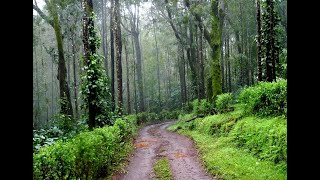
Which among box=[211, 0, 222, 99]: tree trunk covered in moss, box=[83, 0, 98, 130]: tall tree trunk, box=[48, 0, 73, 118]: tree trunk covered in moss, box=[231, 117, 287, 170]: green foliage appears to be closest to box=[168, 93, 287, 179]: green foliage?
box=[231, 117, 287, 170]: green foliage

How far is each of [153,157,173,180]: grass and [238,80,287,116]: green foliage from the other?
4.28 m

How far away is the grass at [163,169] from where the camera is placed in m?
8.89

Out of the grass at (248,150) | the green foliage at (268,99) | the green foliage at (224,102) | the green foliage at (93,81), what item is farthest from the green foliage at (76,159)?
the green foliage at (224,102)

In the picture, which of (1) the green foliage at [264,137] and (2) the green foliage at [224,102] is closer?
(1) the green foliage at [264,137]

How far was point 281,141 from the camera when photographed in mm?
8258

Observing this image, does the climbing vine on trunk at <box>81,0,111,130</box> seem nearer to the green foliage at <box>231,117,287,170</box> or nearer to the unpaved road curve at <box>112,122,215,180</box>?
the unpaved road curve at <box>112,122,215,180</box>

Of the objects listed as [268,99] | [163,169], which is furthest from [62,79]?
[268,99]

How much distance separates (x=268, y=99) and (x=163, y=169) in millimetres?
5027

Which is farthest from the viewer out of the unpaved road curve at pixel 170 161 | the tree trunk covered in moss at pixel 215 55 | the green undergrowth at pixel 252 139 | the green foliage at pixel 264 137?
the tree trunk covered in moss at pixel 215 55

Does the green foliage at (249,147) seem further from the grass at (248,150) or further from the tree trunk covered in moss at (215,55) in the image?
the tree trunk covered in moss at (215,55)

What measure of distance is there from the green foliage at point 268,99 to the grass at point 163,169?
4.28 m

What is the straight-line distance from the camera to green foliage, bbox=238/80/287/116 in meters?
10.8

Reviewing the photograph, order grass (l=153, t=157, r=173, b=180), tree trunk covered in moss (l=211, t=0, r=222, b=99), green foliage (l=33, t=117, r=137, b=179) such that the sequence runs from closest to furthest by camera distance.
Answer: green foliage (l=33, t=117, r=137, b=179) < grass (l=153, t=157, r=173, b=180) < tree trunk covered in moss (l=211, t=0, r=222, b=99)
